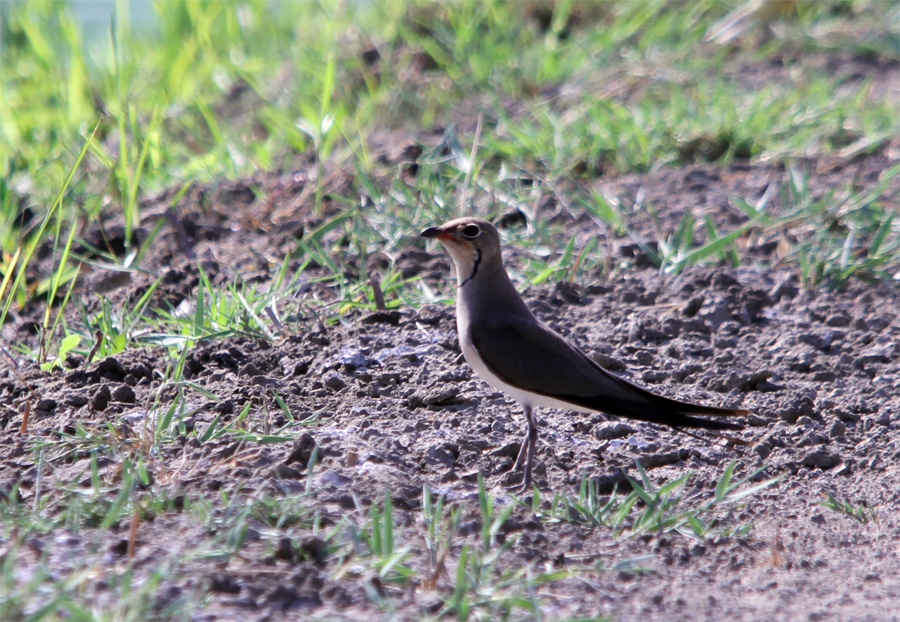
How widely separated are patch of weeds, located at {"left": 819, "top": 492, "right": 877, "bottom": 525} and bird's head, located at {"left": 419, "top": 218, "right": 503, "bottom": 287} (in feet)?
4.41

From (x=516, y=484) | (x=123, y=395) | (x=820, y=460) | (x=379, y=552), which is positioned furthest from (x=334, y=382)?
(x=820, y=460)

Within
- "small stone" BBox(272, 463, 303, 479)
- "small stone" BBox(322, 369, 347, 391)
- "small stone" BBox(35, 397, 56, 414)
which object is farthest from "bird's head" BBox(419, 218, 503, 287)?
"small stone" BBox(35, 397, 56, 414)

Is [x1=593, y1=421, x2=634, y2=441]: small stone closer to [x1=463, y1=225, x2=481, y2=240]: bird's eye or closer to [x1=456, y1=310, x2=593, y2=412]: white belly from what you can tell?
[x1=456, y1=310, x2=593, y2=412]: white belly

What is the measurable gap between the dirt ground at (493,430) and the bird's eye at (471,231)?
518mm

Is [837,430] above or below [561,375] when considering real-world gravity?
below

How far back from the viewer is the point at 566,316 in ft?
14.8

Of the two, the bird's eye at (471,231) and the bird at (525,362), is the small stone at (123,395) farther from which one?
the bird's eye at (471,231)

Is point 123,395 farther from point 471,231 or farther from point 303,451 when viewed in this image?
point 471,231

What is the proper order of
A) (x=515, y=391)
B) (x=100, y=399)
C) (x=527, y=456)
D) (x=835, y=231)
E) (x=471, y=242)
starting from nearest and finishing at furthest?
(x=527, y=456) → (x=515, y=391) → (x=100, y=399) → (x=471, y=242) → (x=835, y=231)

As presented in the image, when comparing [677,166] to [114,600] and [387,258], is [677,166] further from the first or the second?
[114,600]

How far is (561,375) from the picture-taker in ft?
11.5

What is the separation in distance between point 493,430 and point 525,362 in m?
0.36

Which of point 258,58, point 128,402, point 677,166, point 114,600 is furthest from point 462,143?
point 114,600

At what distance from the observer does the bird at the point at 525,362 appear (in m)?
3.38
